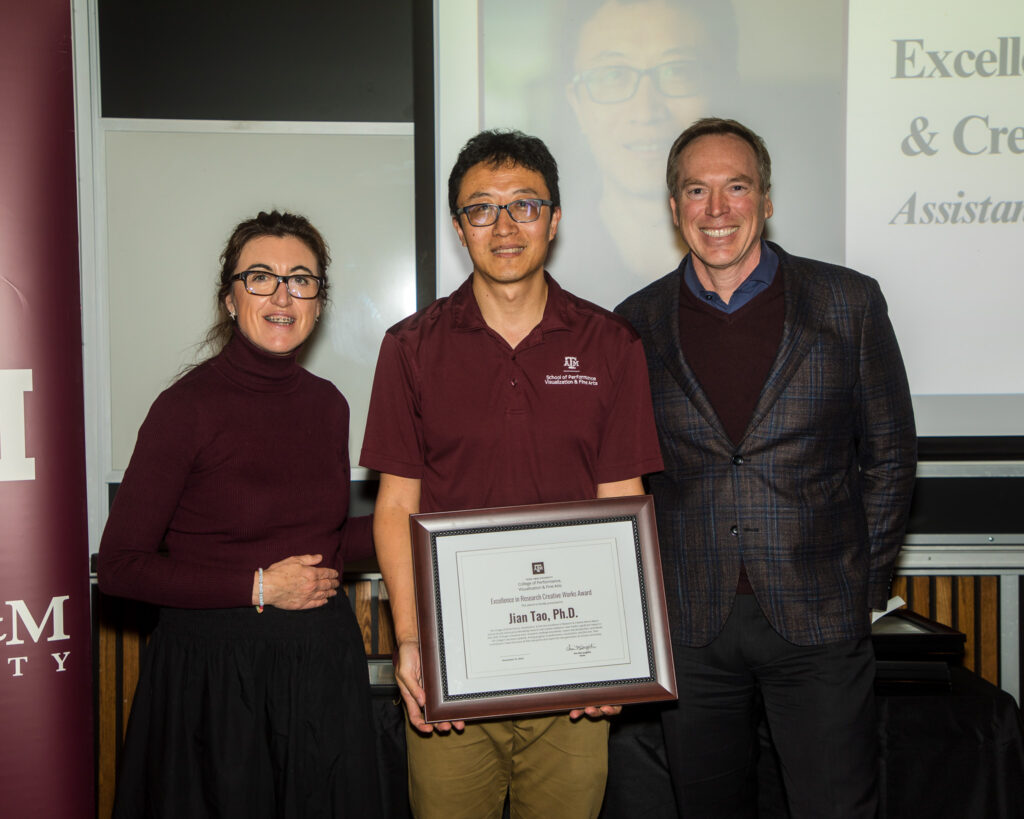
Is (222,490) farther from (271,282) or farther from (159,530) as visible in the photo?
(271,282)

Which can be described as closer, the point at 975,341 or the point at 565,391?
the point at 565,391

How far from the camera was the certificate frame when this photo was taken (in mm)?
1645

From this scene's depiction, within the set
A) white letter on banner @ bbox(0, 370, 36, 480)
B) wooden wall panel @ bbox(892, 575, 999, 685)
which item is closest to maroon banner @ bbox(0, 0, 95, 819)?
white letter on banner @ bbox(0, 370, 36, 480)

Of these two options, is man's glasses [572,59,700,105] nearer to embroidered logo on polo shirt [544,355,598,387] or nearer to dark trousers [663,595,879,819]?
embroidered logo on polo shirt [544,355,598,387]

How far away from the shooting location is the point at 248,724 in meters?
1.70

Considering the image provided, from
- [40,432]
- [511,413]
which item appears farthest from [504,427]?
[40,432]

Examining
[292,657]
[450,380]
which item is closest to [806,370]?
[450,380]

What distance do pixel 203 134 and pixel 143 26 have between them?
415 millimetres

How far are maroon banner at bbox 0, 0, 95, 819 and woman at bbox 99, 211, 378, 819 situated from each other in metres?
0.32

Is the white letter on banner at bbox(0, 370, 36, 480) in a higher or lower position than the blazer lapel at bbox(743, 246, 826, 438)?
lower

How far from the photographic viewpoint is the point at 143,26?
9.33ft

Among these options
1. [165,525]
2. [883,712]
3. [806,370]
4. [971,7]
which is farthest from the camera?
[971,7]

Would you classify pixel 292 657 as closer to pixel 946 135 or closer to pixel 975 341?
pixel 975 341

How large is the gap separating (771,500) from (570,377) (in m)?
0.54
